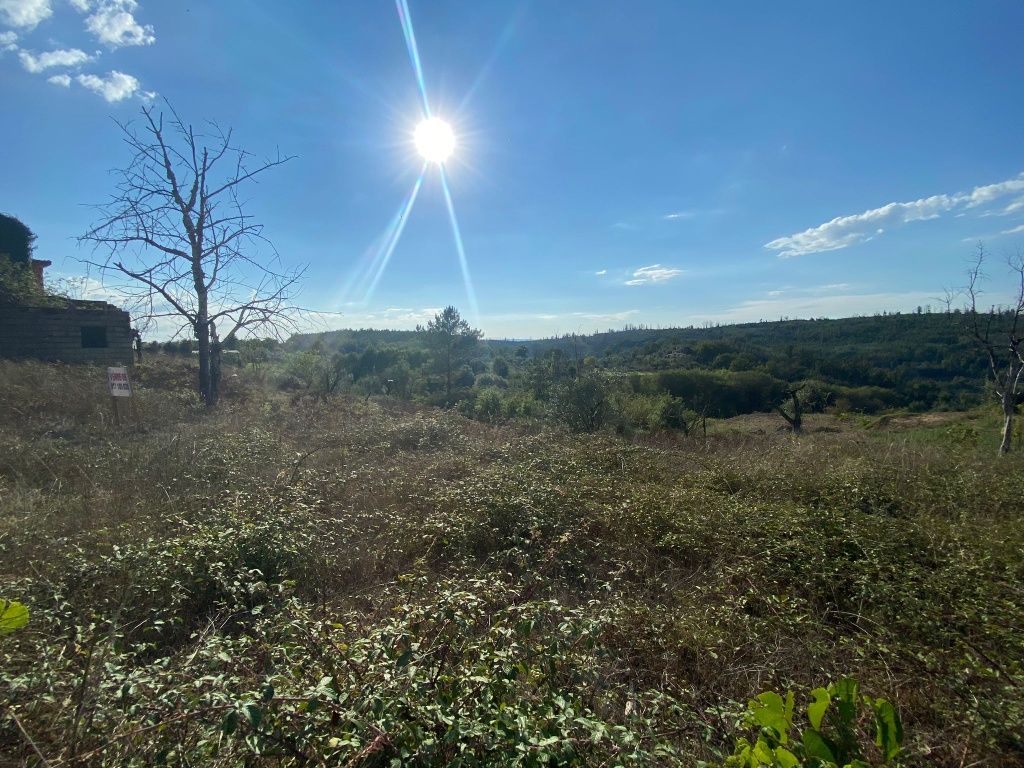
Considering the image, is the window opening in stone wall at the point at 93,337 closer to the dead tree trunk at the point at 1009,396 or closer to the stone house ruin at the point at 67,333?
the stone house ruin at the point at 67,333

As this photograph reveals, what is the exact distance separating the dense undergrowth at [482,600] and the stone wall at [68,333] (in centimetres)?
830

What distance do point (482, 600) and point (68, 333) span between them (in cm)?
1740

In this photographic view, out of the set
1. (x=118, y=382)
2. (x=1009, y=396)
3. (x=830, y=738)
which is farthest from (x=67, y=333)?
(x=1009, y=396)

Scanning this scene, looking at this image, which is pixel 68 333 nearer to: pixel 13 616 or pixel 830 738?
pixel 13 616

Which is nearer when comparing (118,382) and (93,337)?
(118,382)

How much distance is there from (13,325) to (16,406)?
7.55 metres

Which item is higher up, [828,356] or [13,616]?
[13,616]

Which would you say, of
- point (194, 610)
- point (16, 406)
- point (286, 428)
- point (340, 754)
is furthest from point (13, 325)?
point (340, 754)

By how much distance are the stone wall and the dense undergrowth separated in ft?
27.2

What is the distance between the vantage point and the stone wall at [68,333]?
13094 mm

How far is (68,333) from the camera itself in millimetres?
13852

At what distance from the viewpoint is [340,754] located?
1.51 m

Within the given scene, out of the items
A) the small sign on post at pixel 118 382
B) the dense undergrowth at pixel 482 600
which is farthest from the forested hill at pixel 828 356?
the dense undergrowth at pixel 482 600

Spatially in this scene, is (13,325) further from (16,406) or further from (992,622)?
(992,622)
